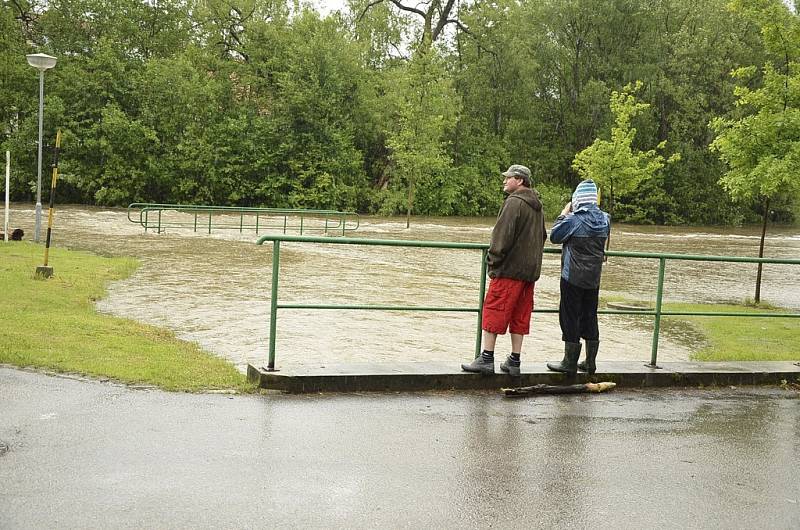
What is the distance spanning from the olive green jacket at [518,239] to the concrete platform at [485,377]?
102 cm

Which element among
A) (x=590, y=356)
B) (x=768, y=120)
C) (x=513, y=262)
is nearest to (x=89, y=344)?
(x=513, y=262)

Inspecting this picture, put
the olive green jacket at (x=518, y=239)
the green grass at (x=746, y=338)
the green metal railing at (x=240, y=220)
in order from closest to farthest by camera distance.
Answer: the olive green jacket at (x=518, y=239) < the green grass at (x=746, y=338) < the green metal railing at (x=240, y=220)

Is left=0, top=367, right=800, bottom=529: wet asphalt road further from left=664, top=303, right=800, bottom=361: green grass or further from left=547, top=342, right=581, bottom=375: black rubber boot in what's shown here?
left=664, top=303, right=800, bottom=361: green grass

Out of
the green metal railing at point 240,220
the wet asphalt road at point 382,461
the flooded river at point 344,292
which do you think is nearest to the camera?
the wet asphalt road at point 382,461

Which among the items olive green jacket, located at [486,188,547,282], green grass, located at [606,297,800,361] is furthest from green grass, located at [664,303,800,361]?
olive green jacket, located at [486,188,547,282]

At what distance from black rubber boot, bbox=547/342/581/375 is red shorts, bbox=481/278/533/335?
0.54 metres

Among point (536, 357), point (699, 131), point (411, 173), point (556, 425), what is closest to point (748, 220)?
point (699, 131)

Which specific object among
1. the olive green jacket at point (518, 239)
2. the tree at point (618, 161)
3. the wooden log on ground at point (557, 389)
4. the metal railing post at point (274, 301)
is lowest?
the wooden log on ground at point (557, 389)

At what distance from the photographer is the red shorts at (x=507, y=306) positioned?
7.32 metres

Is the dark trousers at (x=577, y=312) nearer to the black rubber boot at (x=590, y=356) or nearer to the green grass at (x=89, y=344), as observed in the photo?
the black rubber boot at (x=590, y=356)

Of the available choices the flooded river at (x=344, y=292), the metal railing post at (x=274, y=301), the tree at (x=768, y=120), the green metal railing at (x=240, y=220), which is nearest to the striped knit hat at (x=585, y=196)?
the metal railing post at (x=274, y=301)

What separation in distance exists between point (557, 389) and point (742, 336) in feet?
22.4

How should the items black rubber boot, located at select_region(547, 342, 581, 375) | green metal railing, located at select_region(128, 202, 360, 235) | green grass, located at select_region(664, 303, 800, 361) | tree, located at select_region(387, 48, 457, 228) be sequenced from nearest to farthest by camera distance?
black rubber boot, located at select_region(547, 342, 581, 375) < green grass, located at select_region(664, 303, 800, 361) < green metal railing, located at select_region(128, 202, 360, 235) < tree, located at select_region(387, 48, 457, 228)

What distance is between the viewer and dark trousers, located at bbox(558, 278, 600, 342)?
7.70m
